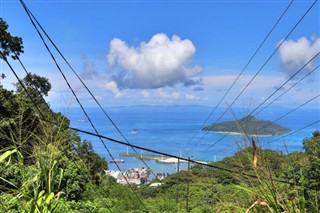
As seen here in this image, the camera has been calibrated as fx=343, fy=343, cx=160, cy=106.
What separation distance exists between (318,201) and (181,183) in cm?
1945

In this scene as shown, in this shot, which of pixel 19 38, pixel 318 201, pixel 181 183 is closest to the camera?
pixel 318 201

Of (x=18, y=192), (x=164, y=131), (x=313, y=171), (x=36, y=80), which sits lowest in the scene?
(x=18, y=192)

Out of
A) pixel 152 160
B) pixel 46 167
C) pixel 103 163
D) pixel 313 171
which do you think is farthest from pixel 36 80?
pixel 152 160

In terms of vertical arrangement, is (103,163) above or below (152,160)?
below

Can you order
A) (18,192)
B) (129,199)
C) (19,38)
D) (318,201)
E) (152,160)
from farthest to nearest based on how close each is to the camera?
(152,160) < (129,199) < (19,38) < (18,192) < (318,201)

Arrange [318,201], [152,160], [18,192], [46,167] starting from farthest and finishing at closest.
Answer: [152,160]
[46,167]
[18,192]
[318,201]

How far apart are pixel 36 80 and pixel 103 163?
6929mm

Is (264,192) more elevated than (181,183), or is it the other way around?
(181,183)

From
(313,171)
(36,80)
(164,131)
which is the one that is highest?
(164,131)

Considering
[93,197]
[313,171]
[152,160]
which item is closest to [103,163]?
[93,197]

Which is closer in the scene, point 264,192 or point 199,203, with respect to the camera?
point 264,192

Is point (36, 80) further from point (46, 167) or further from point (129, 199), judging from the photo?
point (46, 167)

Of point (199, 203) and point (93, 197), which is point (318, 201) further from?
point (199, 203)

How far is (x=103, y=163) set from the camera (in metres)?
22.8
